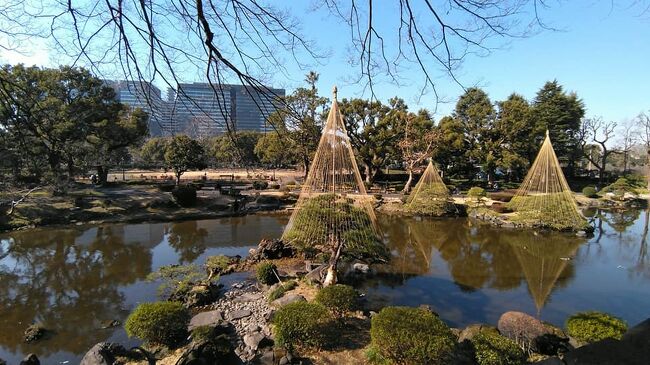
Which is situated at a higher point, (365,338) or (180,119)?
(180,119)

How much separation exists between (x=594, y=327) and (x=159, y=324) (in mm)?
6749

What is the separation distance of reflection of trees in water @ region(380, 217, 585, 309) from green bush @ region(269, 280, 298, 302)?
11.4 feet

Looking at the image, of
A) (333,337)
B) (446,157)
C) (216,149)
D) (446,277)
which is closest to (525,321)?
(333,337)

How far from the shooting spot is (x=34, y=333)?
6.83 meters

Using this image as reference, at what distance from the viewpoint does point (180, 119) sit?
2967mm

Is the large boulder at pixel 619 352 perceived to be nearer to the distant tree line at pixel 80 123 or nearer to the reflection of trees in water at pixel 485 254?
the reflection of trees in water at pixel 485 254

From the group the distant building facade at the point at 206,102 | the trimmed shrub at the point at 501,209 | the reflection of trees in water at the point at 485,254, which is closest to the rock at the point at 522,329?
the reflection of trees in water at the point at 485,254

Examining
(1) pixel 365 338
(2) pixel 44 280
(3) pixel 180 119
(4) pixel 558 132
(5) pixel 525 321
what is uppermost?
(4) pixel 558 132

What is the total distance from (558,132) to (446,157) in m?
11.2

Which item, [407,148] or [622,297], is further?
[407,148]

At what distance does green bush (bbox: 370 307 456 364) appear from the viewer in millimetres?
4645

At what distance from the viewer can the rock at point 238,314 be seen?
23.7ft

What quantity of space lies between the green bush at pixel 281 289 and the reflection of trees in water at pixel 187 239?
192 inches

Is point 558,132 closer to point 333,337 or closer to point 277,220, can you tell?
point 277,220
